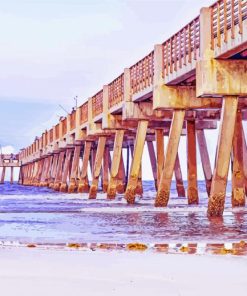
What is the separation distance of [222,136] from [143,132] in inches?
357

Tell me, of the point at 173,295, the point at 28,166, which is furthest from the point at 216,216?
the point at 28,166

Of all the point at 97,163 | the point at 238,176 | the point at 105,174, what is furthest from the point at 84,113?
the point at 238,176

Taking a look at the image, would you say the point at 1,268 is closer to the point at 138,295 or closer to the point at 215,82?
the point at 138,295

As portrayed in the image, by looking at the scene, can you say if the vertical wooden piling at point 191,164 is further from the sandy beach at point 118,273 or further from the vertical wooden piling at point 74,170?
the vertical wooden piling at point 74,170

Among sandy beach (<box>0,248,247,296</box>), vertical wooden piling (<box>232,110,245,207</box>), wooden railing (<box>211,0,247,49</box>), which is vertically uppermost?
wooden railing (<box>211,0,247,49</box>)

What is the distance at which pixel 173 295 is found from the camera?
187 inches

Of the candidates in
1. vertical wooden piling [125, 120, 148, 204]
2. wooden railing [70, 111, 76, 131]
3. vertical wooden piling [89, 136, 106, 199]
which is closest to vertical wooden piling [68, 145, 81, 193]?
wooden railing [70, 111, 76, 131]

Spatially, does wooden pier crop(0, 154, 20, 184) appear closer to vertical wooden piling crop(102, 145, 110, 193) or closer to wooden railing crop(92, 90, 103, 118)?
vertical wooden piling crop(102, 145, 110, 193)

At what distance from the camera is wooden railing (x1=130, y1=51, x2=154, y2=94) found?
70.6ft

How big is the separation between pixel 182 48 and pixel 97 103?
14.4m

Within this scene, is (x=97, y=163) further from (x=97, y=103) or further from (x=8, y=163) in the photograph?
(x=8, y=163)

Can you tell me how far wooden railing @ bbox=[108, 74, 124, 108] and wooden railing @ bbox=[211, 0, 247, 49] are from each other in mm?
10220

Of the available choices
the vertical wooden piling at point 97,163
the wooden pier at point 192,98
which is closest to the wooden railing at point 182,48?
the wooden pier at point 192,98

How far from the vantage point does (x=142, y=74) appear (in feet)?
75.7
